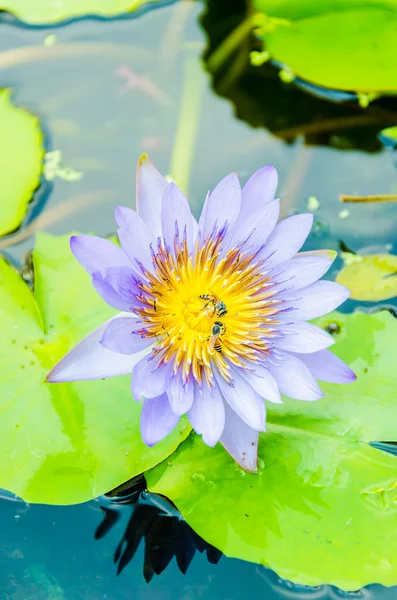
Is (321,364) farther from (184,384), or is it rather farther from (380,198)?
(380,198)

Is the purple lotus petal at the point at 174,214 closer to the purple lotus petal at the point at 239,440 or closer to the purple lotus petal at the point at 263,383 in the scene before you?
the purple lotus petal at the point at 263,383

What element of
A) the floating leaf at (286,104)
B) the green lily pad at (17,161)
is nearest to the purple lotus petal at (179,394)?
the green lily pad at (17,161)

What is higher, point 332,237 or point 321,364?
point 321,364

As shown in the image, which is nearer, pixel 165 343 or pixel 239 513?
pixel 165 343

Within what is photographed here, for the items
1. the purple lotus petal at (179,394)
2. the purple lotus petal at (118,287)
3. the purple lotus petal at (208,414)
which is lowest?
the purple lotus petal at (208,414)

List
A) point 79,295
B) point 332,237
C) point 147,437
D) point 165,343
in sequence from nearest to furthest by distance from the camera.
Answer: point 147,437 < point 165,343 < point 79,295 < point 332,237

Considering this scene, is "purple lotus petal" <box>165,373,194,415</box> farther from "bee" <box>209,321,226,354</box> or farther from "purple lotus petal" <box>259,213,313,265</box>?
"purple lotus petal" <box>259,213,313,265</box>

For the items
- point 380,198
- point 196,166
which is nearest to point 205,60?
point 196,166
